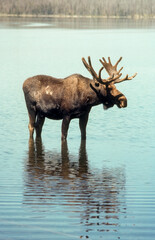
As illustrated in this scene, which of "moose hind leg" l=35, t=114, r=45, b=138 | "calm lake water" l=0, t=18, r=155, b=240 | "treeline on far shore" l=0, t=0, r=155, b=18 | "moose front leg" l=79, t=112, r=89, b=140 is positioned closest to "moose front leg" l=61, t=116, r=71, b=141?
"calm lake water" l=0, t=18, r=155, b=240

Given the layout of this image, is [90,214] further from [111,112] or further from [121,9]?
[121,9]

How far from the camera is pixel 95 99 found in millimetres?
15664

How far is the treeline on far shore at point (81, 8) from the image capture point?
144 metres

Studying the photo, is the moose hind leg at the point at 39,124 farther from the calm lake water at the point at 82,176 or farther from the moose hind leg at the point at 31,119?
the calm lake water at the point at 82,176

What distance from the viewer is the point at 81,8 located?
150 meters

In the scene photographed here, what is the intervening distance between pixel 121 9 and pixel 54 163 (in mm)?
134290

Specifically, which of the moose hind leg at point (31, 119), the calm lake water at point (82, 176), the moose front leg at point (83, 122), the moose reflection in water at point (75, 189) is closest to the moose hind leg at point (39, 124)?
the moose hind leg at point (31, 119)

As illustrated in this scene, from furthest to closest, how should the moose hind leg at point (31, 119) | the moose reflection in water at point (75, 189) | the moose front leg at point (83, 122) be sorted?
the moose hind leg at point (31, 119), the moose front leg at point (83, 122), the moose reflection in water at point (75, 189)

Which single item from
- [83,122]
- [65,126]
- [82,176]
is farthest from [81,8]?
[82,176]

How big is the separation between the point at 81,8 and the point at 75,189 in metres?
140

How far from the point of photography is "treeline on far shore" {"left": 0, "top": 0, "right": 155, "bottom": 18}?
143975mm

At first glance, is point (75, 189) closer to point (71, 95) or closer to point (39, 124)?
point (71, 95)

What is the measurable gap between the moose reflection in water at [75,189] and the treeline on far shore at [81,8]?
129240mm

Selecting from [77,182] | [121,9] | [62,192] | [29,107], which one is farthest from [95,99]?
[121,9]
